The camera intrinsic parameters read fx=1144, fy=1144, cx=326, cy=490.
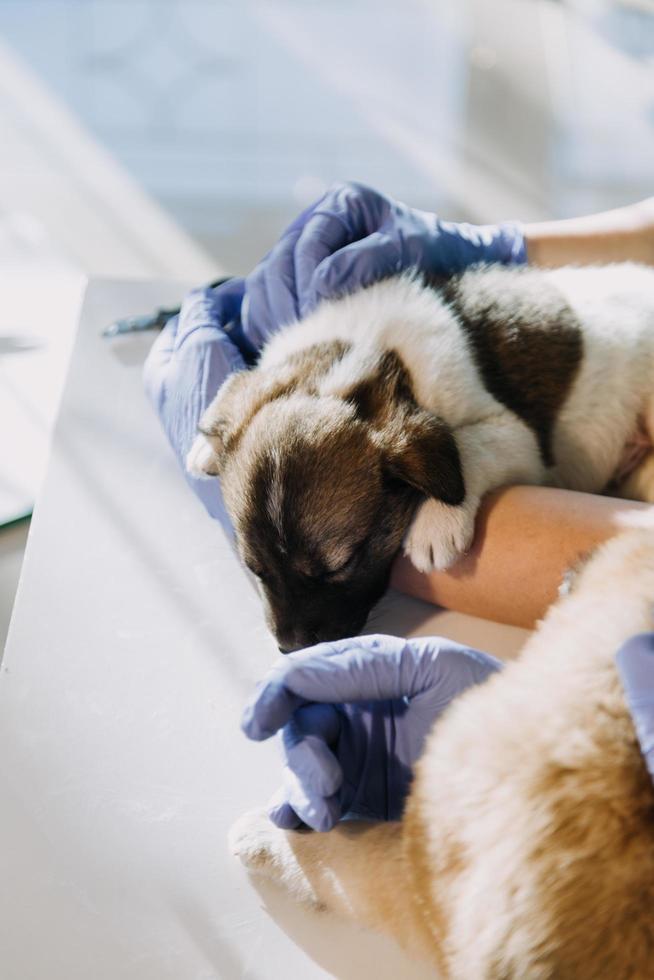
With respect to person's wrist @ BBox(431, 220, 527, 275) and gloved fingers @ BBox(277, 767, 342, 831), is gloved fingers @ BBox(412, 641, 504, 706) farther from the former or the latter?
person's wrist @ BBox(431, 220, 527, 275)

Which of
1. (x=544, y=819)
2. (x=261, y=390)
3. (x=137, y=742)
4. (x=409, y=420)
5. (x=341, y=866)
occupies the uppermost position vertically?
(x=261, y=390)

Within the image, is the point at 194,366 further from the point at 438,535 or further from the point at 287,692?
the point at 287,692

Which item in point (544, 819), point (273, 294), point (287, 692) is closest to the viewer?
point (544, 819)

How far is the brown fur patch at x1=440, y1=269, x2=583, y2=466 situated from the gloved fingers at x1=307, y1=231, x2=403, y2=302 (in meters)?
0.24

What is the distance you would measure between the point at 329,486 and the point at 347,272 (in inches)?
28.4

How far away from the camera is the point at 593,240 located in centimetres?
292

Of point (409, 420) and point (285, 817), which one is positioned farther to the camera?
point (409, 420)

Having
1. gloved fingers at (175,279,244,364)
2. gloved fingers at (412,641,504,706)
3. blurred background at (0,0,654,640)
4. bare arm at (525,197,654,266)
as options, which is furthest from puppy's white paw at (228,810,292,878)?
bare arm at (525,197,654,266)

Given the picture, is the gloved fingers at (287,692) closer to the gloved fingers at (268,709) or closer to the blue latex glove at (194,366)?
the gloved fingers at (268,709)

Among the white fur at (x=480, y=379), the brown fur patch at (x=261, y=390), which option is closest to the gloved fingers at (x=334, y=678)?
the white fur at (x=480, y=379)

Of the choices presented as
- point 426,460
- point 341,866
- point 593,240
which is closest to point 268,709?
point 341,866

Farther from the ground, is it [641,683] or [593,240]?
[641,683]

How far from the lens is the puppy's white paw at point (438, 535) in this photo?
2.08 metres

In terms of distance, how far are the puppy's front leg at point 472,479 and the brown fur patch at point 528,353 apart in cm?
6
